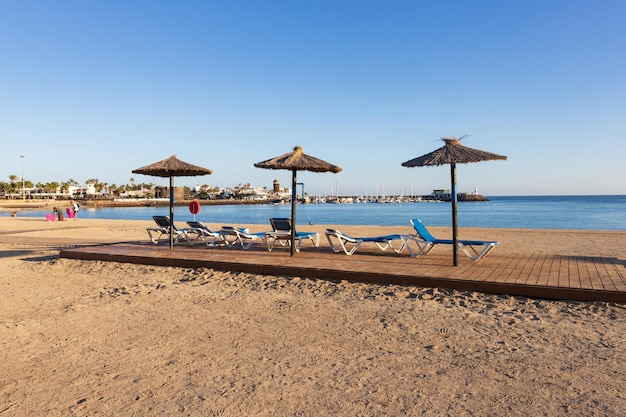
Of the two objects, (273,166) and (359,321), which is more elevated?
(273,166)

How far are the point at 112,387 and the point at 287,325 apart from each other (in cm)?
196

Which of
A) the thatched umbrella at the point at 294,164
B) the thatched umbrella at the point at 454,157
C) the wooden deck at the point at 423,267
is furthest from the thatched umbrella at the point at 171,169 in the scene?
the thatched umbrella at the point at 454,157

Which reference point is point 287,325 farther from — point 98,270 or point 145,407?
point 98,270

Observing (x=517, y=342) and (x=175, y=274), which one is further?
(x=175, y=274)

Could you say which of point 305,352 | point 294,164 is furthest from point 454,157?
point 305,352

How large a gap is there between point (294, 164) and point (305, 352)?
4559mm

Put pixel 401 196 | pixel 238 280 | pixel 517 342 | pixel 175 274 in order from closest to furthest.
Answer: pixel 517 342 → pixel 238 280 → pixel 175 274 → pixel 401 196

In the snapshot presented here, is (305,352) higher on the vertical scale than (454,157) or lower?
lower

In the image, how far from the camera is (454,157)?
→ 6820 mm

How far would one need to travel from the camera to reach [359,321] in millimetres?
4902

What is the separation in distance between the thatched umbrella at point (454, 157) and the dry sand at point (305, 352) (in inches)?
54.2

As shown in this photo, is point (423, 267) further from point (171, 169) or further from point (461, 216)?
point (461, 216)

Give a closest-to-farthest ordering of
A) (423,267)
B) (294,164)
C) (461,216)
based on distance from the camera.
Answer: (423,267) → (294,164) → (461,216)

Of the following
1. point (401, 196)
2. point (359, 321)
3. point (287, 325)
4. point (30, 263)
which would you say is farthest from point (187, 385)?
point (401, 196)
